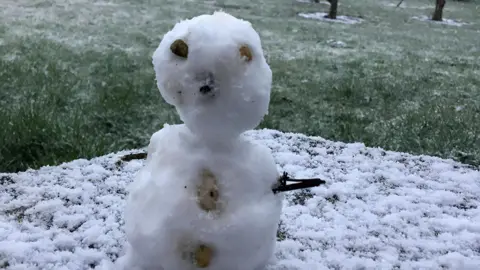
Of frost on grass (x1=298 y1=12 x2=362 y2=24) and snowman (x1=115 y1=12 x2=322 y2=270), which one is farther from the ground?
snowman (x1=115 y1=12 x2=322 y2=270)

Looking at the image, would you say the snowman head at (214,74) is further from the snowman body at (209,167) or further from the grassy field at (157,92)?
the grassy field at (157,92)

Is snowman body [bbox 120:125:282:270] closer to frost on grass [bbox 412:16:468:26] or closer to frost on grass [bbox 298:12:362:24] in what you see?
frost on grass [bbox 298:12:362:24]

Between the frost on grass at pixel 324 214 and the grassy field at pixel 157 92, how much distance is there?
0.54 metres

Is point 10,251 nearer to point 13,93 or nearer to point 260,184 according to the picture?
point 260,184

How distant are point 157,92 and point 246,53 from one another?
363 centimetres

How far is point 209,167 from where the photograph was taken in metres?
1.85

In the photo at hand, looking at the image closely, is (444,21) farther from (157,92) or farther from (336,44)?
(157,92)

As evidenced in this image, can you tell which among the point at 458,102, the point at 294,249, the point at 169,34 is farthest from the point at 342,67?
the point at 169,34

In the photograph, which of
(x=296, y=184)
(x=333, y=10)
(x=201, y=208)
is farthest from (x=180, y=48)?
(x=333, y=10)

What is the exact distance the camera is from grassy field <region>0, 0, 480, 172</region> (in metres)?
4.06

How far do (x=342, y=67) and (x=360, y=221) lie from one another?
468 centimetres

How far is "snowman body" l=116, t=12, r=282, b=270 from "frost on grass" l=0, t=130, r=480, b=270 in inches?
18.3

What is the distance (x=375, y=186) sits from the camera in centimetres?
324

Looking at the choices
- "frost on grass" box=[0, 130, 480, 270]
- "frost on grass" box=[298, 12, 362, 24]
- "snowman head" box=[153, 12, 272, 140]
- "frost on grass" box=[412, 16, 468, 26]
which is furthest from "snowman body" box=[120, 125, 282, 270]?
"frost on grass" box=[412, 16, 468, 26]
